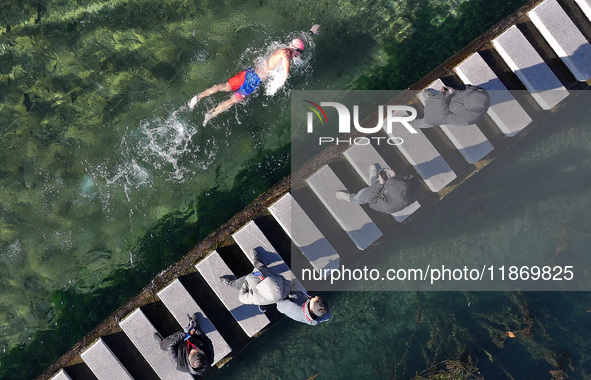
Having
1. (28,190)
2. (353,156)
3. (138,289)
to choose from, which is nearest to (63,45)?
(28,190)

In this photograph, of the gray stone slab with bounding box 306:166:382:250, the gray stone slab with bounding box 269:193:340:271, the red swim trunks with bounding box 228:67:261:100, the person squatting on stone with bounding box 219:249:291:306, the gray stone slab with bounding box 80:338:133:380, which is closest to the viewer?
the person squatting on stone with bounding box 219:249:291:306

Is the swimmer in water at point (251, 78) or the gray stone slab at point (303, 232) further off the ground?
the swimmer in water at point (251, 78)

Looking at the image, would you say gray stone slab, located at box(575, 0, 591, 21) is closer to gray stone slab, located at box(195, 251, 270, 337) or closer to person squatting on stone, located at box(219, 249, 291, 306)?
person squatting on stone, located at box(219, 249, 291, 306)

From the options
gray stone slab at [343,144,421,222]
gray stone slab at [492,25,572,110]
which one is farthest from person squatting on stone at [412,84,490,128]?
gray stone slab at [492,25,572,110]

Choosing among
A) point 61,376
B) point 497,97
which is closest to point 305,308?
point 61,376

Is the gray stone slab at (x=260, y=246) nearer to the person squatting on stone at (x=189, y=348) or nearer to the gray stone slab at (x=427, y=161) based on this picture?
the person squatting on stone at (x=189, y=348)

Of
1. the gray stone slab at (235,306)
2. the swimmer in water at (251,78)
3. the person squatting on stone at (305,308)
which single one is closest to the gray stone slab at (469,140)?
the swimmer in water at (251,78)
